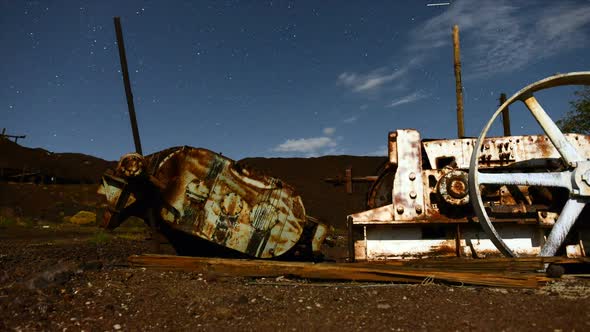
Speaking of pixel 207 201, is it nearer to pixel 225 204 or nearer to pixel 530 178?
pixel 225 204

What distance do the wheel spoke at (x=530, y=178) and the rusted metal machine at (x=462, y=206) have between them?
0.19m

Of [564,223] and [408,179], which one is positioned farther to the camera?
Answer: [408,179]

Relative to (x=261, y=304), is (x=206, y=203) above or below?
above

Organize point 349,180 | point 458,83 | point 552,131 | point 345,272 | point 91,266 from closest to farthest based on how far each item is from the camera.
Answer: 1. point 345,272
2. point 91,266
3. point 552,131
4. point 349,180
5. point 458,83

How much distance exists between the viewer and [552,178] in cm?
491

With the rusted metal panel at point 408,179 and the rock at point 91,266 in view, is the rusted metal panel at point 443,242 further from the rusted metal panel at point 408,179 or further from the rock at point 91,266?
the rock at point 91,266

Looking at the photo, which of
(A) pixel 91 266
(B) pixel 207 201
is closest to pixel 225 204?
(B) pixel 207 201

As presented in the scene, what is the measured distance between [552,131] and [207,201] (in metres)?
4.19

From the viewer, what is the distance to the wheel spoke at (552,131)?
4.90m

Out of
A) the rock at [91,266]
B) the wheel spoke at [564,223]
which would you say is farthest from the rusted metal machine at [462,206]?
the rock at [91,266]

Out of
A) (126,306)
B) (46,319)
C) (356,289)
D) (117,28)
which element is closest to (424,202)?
(356,289)

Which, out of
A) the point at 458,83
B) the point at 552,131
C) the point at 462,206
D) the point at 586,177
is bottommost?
the point at 462,206

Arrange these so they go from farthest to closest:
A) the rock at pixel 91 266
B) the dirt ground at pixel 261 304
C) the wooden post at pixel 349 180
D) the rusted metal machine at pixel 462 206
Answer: the wooden post at pixel 349 180 < the rusted metal machine at pixel 462 206 < the rock at pixel 91 266 < the dirt ground at pixel 261 304

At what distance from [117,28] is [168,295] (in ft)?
15.2
